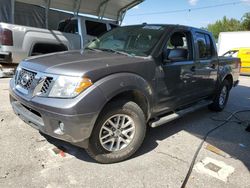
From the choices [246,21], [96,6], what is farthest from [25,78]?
[246,21]

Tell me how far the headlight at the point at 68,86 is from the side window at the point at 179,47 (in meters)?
1.52

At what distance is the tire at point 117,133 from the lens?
3.02 meters

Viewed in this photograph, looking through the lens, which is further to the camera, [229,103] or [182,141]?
[229,103]

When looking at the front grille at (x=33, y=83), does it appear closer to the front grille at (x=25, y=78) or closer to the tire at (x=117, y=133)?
the front grille at (x=25, y=78)

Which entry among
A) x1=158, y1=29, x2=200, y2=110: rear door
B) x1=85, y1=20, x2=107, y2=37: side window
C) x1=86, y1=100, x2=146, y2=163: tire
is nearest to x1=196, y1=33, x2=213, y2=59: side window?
x1=158, y1=29, x2=200, y2=110: rear door

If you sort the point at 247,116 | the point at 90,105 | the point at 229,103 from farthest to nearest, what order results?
the point at 229,103 < the point at 247,116 < the point at 90,105

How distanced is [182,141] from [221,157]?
25.9 inches

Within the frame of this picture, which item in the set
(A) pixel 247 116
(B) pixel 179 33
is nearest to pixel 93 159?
(B) pixel 179 33

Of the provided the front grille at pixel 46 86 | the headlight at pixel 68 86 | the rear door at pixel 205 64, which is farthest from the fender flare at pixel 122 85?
the rear door at pixel 205 64

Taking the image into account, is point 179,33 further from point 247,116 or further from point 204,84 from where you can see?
point 247,116

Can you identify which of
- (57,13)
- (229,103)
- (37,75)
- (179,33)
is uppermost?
(57,13)

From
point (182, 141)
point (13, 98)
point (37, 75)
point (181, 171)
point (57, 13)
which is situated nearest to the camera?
point (37, 75)

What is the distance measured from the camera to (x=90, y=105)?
2.72 metres

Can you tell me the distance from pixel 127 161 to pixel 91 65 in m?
1.35
